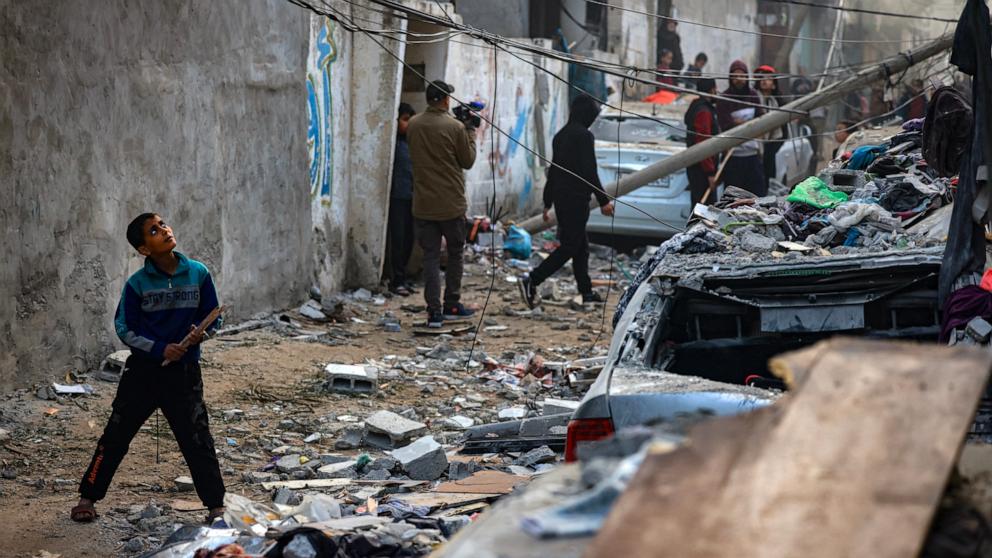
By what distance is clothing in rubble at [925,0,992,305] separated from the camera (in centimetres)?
541

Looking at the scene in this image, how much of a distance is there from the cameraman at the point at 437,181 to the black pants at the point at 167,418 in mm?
5171

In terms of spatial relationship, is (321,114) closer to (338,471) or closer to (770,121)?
(770,121)

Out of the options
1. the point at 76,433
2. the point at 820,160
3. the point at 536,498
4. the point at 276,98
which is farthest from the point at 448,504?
the point at 820,160

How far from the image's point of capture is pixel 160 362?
5.44 meters

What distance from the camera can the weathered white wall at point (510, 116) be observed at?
1599 centimetres

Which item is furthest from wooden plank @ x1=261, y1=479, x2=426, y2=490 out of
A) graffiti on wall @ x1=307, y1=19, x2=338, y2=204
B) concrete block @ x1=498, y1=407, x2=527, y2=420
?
graffiti on wall @ x1=307, y1=19, x2=338, y2=204

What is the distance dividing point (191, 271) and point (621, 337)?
206 cm

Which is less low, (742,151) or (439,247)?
(742,151)

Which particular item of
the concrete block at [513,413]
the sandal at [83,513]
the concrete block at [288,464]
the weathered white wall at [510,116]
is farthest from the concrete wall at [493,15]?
the sandal at [83,513]

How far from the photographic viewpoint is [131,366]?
17.9ft

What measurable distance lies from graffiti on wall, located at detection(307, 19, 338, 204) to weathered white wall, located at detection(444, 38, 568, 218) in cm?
351

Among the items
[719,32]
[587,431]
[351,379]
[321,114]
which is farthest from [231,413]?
[719,32]

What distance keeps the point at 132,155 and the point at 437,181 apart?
10.1ft

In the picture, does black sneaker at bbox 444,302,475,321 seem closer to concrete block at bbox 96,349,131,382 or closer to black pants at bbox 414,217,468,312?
black pants at bbox 414,217,468,312
